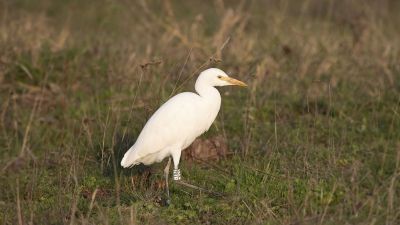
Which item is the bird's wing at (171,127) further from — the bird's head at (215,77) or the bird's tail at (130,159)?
the bird's head at (215,77)

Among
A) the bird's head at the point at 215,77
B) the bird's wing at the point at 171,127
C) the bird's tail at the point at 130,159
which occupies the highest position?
the bird's head at the point at 215,77

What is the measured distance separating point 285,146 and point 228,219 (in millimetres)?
1797

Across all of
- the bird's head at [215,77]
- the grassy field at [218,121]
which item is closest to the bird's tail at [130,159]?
the grassy field at [218,121]

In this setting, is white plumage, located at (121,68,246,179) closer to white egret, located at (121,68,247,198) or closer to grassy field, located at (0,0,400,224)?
white egret, located at (121,68,247,198)

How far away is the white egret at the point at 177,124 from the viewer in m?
5.47

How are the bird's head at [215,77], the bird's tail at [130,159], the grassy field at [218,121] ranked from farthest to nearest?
the bird's head at [215,77] < the bird's tail at [130,159] < the grassy field at [218,121]

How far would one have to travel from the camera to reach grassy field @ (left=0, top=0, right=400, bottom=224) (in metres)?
5.02

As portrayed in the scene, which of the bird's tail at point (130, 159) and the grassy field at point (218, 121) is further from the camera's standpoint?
the bird's tail at point (130, 159)

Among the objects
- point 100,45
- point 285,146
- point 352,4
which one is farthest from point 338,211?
point 352,4

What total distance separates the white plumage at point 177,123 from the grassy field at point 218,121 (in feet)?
0.58

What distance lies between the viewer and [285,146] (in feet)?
21.6

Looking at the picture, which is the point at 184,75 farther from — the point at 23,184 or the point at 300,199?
the point at 300,199

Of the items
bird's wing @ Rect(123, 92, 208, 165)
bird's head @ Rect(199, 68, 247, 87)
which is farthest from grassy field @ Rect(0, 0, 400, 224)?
bird's wing @ Rect(123, 92, 208, 165)

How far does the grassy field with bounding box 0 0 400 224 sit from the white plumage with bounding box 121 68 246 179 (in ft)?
0.58
